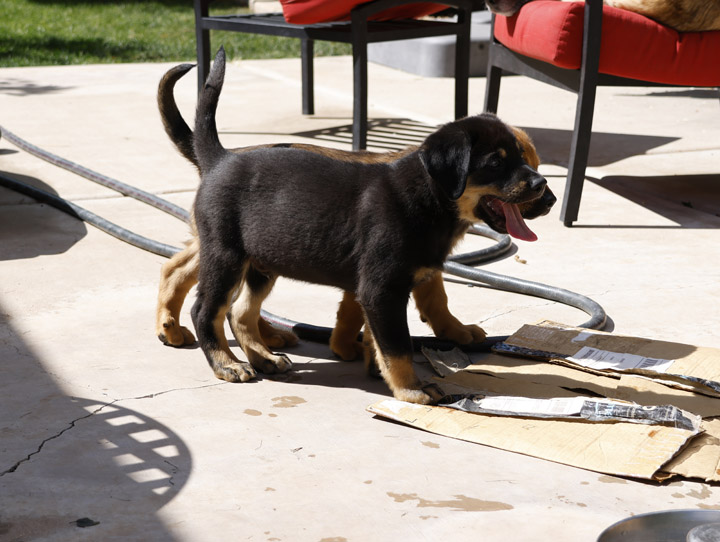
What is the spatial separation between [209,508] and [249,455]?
0.33m

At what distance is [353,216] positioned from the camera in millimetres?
3207

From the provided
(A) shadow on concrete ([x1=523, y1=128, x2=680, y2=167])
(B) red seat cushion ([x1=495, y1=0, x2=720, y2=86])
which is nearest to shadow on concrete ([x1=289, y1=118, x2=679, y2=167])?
(A) shadow on concrete ([x1=523, y1=128, x2=680, y2=167])

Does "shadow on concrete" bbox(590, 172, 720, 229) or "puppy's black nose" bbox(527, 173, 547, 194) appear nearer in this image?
"puppy's black nose" bbox(527, 173, 547, 194)

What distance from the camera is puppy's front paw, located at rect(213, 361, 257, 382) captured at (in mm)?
3441

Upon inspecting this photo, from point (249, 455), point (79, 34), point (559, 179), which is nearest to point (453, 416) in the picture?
point (249, 455)

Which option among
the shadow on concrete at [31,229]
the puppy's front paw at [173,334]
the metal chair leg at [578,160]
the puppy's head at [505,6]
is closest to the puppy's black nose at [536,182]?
the puppy's front paw at [173,334]

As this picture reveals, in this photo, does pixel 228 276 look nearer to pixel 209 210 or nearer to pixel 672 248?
pixel 209 210

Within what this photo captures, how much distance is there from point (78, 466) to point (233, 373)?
77cm

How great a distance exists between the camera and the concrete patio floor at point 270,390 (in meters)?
2.55

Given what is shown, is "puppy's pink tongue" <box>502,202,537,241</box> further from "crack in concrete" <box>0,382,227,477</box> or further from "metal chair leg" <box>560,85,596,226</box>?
"metal chair leg" <box>560,85,596,226</box>

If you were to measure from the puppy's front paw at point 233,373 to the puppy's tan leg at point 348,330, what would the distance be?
0.38 metres

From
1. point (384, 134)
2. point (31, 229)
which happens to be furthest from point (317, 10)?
point (31, 229)

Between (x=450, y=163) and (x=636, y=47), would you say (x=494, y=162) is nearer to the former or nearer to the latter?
(x=450, y=163)

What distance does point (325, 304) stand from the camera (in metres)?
4.29
